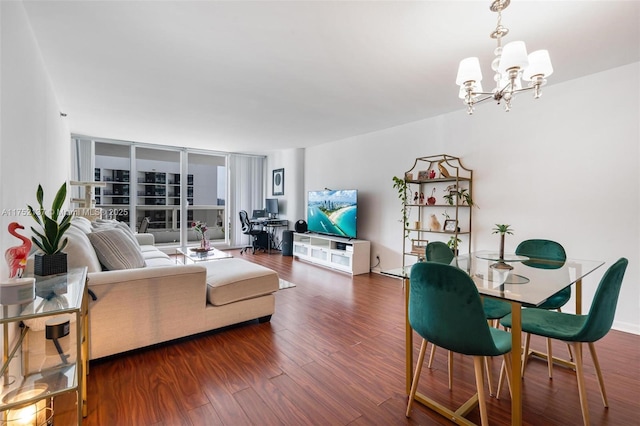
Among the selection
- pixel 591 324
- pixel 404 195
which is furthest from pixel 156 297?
pixel 404 195

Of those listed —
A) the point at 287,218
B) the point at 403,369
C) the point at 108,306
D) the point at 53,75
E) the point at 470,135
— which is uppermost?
the point at 53,75

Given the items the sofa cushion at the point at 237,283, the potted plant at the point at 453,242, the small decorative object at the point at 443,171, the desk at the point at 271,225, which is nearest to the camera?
the sofa cushion at the point at 237,283

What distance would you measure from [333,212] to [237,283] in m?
3.05

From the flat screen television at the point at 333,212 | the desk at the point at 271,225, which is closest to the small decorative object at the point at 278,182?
the desk at the point at 271,225

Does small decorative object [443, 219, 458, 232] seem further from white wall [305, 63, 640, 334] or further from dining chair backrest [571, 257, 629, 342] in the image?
dining chair backrest [571, 257, 629, 342]

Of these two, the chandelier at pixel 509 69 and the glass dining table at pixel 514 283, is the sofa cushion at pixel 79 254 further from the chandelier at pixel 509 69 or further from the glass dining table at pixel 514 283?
the chandelier at pixel 509 69

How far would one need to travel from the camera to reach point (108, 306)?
205 centimetres

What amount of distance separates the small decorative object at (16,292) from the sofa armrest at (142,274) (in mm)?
838

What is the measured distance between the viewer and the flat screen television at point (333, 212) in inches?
199

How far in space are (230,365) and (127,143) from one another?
5660 mm

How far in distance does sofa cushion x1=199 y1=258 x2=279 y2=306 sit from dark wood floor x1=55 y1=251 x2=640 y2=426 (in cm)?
33

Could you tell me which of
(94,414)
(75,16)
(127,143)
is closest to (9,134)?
(75,16)

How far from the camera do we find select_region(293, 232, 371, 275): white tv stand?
478cm

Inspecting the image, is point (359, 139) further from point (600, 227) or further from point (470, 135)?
point (600, 227)
